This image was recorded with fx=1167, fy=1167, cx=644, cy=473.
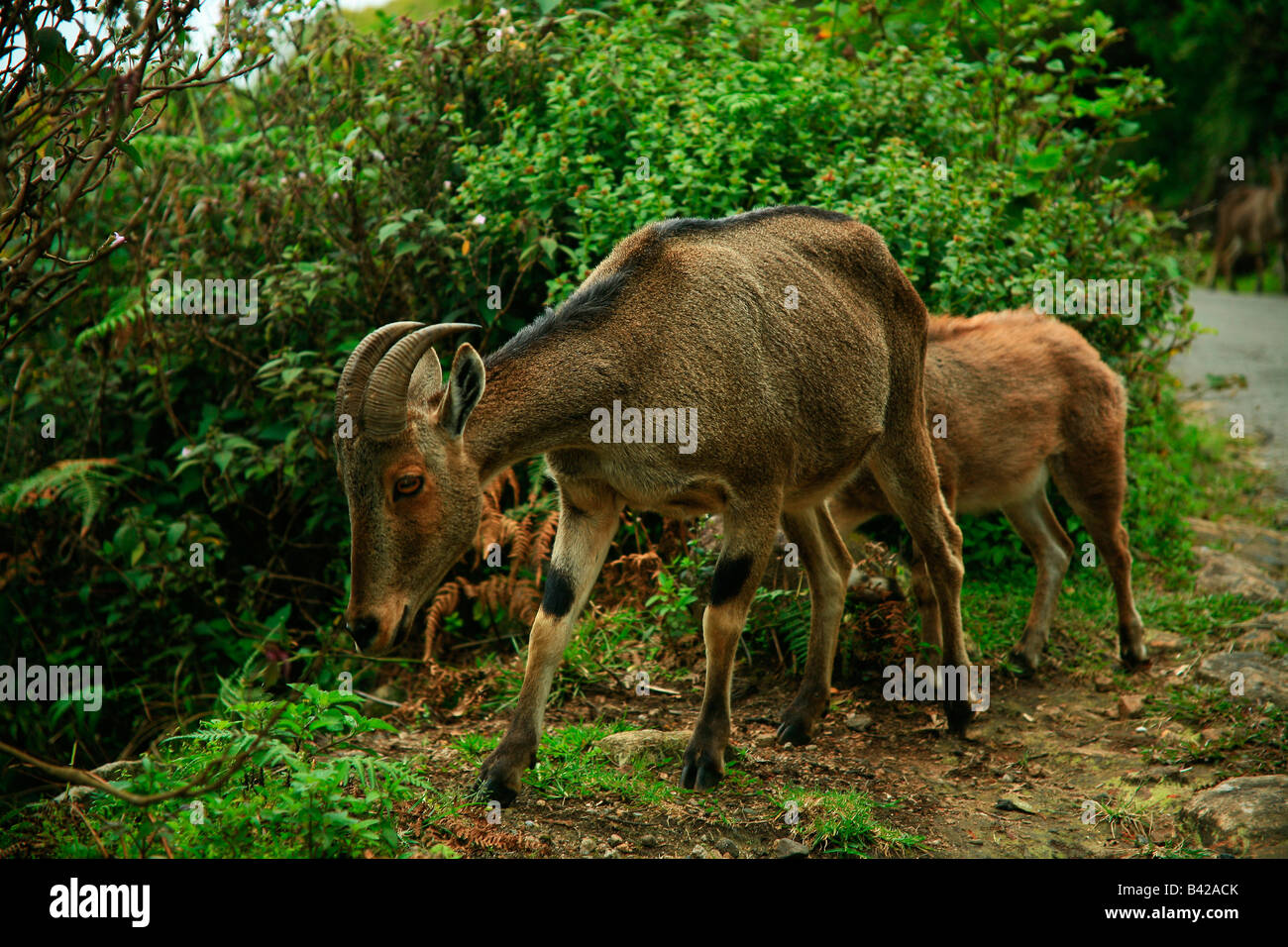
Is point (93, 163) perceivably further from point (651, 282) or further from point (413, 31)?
point (413, 31)

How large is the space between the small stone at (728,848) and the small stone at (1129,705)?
288 cm

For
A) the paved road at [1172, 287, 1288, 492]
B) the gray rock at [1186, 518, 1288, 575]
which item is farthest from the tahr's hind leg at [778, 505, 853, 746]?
the paved road at [1172, 287, 1288, 492]

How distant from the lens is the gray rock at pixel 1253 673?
6.22 meters

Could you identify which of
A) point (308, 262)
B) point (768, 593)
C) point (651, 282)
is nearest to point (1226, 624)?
point (768, 593)

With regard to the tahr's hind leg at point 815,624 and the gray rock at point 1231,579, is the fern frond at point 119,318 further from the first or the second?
the gray rock at point 1231,579

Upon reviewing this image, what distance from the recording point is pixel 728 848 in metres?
4.79

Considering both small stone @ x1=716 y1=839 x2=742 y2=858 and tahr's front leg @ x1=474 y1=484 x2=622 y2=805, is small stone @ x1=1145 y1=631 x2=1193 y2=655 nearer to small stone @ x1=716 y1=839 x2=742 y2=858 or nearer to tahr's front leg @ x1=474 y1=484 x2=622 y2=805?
small stone @ x1=716 y1=839 x2=742 y2=858

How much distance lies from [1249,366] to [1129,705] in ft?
33.6

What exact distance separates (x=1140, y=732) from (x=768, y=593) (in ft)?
6.97

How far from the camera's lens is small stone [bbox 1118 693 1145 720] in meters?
6.52

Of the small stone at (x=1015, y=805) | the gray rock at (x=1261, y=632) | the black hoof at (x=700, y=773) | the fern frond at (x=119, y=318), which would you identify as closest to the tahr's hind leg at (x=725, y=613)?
the black hoof at (x=700, y=773)

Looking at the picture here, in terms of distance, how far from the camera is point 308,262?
8219 millimetres

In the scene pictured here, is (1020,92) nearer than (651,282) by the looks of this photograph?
No
